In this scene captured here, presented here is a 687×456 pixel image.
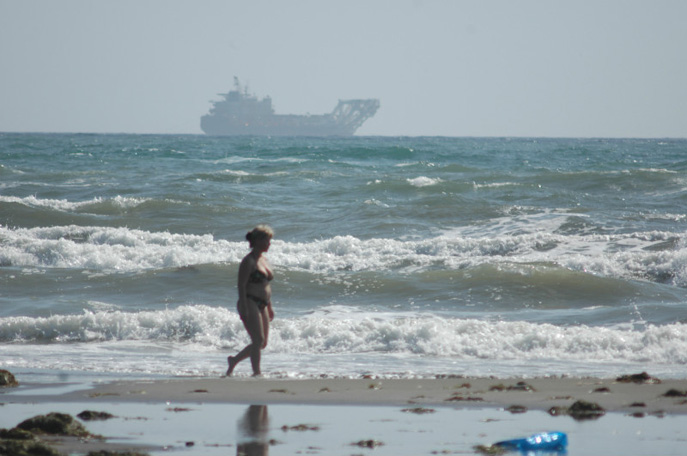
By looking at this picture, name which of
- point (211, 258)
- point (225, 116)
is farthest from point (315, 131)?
point (211, 258)

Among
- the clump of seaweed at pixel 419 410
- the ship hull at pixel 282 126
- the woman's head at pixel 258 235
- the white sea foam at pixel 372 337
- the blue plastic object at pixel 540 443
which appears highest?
the ship hull at pixel 282 126

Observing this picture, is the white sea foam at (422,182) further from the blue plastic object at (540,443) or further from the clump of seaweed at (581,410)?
the blue plastic object at (540,443)

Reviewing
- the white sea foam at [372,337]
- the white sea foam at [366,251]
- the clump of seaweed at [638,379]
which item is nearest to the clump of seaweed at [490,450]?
the clump of seaweed at [638,379]

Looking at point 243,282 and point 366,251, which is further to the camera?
point 366,251

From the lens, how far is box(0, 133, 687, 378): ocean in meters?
9.25

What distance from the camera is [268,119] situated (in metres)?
140

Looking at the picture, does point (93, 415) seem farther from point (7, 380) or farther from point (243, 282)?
point (243, 282)

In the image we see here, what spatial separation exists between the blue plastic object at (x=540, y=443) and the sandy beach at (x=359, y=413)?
8 cm

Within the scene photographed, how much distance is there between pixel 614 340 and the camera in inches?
372

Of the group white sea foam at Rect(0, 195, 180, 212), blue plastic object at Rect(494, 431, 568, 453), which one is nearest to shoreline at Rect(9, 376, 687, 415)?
blue plastic object at Rect(494, 431, 568, 453)

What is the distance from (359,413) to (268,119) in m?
136

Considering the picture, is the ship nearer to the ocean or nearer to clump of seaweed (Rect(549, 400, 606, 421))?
the ocean

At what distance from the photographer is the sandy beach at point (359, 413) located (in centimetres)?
499

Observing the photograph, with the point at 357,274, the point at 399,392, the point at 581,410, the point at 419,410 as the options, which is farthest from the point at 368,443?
the point at 357,274
